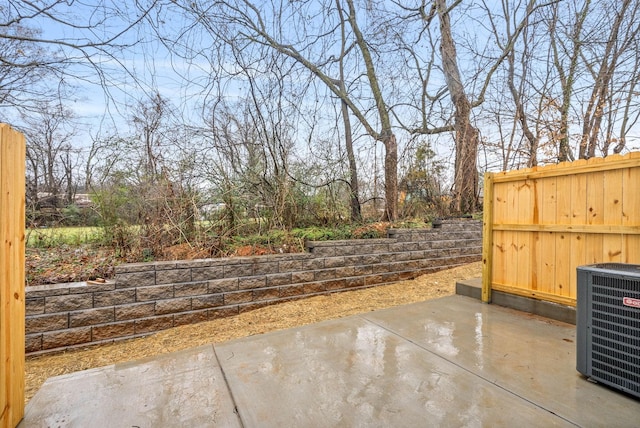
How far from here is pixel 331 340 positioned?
2.71 metres

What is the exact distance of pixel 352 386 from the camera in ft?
6.40

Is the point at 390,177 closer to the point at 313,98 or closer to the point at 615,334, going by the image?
the point at 313,98

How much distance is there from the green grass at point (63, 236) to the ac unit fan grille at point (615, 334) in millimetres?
5396

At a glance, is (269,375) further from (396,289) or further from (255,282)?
(396,289)

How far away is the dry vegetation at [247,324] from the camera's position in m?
2.91

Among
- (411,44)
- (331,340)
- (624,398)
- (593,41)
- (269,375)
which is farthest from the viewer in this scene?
(411,44)

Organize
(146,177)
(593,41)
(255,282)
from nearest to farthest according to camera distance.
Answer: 1. (255,282)
2. (146,177)
3. (593,41)

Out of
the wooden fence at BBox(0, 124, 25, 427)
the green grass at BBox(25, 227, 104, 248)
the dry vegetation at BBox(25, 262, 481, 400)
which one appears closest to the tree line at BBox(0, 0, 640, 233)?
the green grass at BBox(25, 227, 104, 248)

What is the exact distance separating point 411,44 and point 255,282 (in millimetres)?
5779

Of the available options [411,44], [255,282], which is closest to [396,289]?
[255,282]

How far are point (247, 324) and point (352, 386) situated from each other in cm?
208

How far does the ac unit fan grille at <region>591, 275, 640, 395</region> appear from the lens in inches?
70.4

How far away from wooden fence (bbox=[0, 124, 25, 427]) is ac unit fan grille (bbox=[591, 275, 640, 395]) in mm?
3259

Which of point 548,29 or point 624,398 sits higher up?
point 548,29
